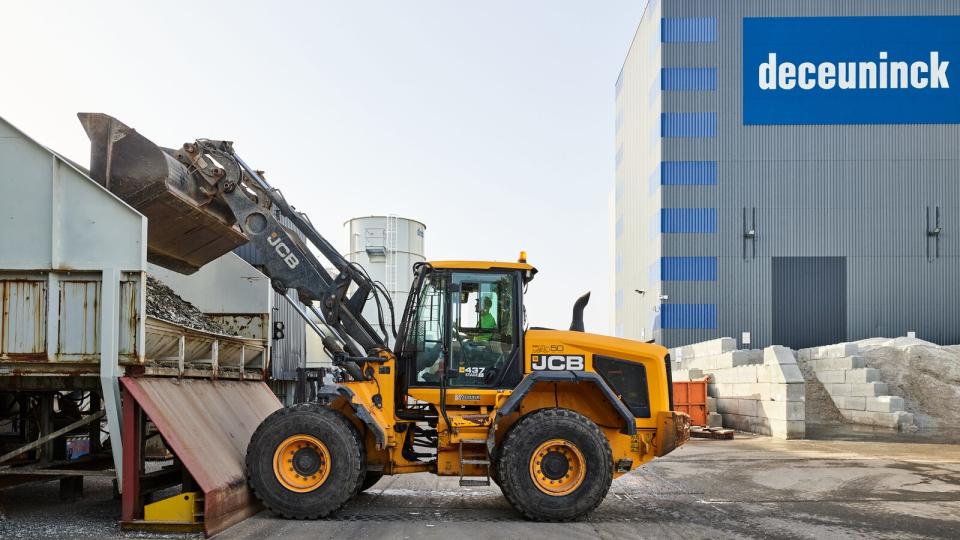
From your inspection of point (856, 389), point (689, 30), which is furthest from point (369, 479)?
point (689, 30)

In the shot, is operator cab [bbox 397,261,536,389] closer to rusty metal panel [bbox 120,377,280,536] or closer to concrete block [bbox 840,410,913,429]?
rusty metal panel [bbox 120,377,280,536]

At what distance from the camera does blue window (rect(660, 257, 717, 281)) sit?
1903 inches

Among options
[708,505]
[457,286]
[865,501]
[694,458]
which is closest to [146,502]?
[457,286]

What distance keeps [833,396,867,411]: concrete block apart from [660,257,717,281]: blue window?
24.9 metres

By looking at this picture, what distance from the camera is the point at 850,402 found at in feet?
76.0

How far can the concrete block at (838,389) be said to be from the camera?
23281mm

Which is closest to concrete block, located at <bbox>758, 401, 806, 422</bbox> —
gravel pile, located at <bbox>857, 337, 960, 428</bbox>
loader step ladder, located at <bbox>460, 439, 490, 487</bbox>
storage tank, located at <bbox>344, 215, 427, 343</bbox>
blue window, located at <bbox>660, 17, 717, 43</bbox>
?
gravel pile, located at <bbox>857, 337, 960, 428</bbox>

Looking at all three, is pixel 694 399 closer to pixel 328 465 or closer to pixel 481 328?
pixel 481 328

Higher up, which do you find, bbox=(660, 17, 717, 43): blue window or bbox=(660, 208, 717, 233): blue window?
bbox=(660, 17, 717, 43): blue window

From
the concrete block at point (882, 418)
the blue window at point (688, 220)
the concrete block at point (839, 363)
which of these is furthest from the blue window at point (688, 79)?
the concrete block at point (882, 418)

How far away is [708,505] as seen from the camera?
10.5 meters

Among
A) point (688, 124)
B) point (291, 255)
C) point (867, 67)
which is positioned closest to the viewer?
point (291, 255)

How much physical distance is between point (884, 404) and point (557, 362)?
15.6 m

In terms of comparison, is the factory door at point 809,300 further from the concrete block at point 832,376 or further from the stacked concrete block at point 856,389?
the concrete block at point 832,376
